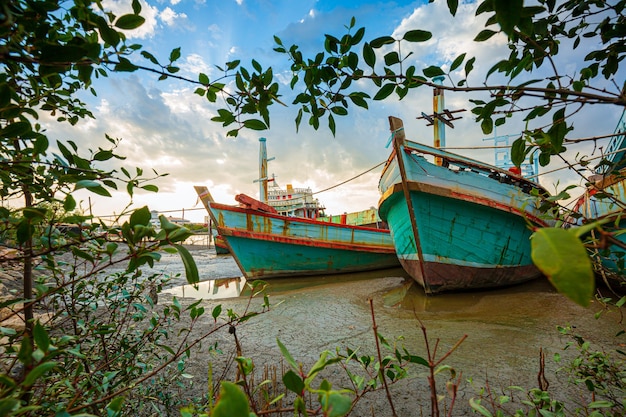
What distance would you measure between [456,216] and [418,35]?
4.74 m

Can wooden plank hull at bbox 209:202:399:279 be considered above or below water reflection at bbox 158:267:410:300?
above

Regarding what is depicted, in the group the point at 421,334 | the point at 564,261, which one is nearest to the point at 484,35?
the point at 564,261

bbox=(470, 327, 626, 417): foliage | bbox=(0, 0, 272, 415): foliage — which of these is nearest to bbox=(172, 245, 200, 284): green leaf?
bbox=(0, 0, 272, 415): foliage

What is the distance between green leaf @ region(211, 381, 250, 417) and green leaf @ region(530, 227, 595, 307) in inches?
14.4

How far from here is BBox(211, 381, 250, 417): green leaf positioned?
355 mm

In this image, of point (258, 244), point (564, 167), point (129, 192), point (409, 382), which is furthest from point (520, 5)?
point (258, 244)

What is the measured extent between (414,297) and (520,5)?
18.6 feet

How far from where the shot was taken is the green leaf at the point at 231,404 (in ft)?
1.16

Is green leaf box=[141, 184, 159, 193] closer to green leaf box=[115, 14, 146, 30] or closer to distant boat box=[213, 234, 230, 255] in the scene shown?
green leaf box=[115, 14, 146, 30]

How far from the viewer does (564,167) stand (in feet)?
4.17

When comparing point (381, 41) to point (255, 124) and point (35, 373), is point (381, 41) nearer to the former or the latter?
point (255, 124)

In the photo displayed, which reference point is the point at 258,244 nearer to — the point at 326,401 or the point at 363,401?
the point at 363,401

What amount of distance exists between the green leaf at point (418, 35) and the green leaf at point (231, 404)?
91cm

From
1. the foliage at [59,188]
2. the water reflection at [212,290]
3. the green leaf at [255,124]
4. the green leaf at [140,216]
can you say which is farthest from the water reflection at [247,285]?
the green leaf at [140,216]
